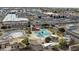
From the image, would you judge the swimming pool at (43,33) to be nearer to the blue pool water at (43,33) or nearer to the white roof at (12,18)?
the blue pool water at (43,33)

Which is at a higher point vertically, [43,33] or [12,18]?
[12,18]

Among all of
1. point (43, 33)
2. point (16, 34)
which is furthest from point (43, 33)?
point (16, 34)

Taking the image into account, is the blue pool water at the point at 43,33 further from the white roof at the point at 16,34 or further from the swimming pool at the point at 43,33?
the white roof at the point at 16,34

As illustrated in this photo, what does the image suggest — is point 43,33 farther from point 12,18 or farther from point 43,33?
point 12,18

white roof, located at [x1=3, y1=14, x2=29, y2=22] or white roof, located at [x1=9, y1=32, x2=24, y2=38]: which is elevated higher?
white roof, located at [x1=3, y1=14, x2=29, y2=22]

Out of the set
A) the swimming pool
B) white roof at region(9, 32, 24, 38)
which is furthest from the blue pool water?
white roof at region(9, 32, 24, 38)

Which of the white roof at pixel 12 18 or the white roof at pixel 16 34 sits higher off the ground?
the white roof at pixel 12 18

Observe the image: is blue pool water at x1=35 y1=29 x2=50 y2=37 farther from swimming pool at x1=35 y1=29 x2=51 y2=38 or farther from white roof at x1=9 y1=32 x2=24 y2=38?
white roof at x1=9 y1=32 x2=24 y2=38

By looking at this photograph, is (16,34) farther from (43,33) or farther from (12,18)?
(43,33)

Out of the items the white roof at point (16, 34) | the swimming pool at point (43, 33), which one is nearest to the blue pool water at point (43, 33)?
the swimming pool at point (43, 33)
